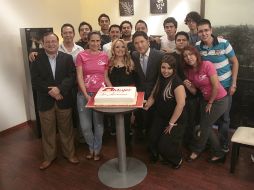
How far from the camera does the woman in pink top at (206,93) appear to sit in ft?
8.01

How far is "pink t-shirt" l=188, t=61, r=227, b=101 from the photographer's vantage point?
2.44m

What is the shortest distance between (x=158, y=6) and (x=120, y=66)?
1917 millimetres

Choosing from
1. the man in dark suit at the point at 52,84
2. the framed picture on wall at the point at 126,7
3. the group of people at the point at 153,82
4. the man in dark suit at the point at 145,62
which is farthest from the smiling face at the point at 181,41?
the framed picture on wall at the point at 126,7

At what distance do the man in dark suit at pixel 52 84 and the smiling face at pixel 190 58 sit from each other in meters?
1.15

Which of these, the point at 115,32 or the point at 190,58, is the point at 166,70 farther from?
the point at 115,32

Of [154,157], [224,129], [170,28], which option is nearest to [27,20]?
[170,28]

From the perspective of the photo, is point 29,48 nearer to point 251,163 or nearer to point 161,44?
point 161,44

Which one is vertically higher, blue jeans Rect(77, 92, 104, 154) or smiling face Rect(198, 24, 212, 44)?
smiling face Rect(198, 24, 212, 44)

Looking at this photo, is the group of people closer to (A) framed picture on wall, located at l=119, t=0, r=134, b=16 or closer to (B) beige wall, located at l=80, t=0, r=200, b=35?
(B) beige wall, located at l=80, t=0, r=200, b=35

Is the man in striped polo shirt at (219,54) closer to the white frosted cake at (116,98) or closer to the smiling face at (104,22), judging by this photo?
the white frosted cake at (116,98)

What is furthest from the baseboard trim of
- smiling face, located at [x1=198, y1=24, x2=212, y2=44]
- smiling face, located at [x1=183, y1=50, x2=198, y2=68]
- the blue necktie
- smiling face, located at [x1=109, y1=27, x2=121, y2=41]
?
smiling face, located at [x1=198, y1=24, x2=212, y2=44]

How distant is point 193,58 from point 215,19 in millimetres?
1430

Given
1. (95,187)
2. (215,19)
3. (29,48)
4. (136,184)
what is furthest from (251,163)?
(29,48)

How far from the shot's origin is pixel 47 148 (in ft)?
9.18
